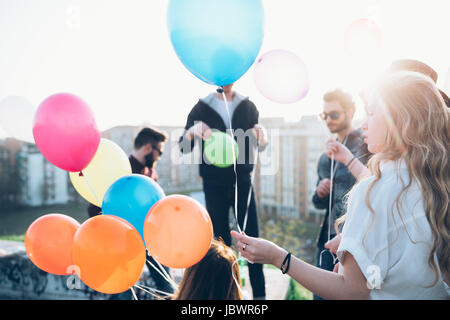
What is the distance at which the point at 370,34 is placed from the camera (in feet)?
7.97

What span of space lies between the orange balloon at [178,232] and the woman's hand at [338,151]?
0.87 m

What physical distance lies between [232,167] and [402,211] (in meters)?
1.44

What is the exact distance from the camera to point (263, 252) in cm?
108

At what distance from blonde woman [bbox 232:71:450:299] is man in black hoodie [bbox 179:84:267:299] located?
129 cm

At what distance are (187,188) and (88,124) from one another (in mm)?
42107

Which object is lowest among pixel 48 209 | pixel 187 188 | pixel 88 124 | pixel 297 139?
pixel 48 209

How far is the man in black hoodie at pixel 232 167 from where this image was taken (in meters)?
2.27

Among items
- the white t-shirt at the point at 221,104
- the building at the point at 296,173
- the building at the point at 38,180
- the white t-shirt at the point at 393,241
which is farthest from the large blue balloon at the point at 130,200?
the building at the point at 38,180

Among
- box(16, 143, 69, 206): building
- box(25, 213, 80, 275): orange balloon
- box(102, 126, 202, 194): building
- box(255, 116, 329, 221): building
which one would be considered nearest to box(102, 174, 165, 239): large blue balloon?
box(25, 213, 80, 275): orange balloon

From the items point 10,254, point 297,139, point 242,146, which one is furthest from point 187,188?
point 242,146

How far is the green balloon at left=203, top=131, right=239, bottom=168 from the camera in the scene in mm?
2086

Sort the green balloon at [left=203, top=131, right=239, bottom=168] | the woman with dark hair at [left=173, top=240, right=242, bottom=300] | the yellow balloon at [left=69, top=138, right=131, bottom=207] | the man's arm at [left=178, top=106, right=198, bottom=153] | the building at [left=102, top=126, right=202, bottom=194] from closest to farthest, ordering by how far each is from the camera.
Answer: the woman with dark hair at [left=173, top=240, right=242, bottom=300]
the yellow balloon at [left=69, top=138, right=131, bottom=207]
the green balloon at [left=203, top=131, right=239, bottom=168]
the man's arm at [left=178, top=106, right=198, bottom=153]
the building at [left=102, top=126, right=202, bottom=194]

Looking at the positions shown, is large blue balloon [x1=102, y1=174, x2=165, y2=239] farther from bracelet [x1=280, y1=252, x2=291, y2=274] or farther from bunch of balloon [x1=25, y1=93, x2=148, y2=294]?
bracelet [x1=280, y1=252, x2=291, y2=274]
